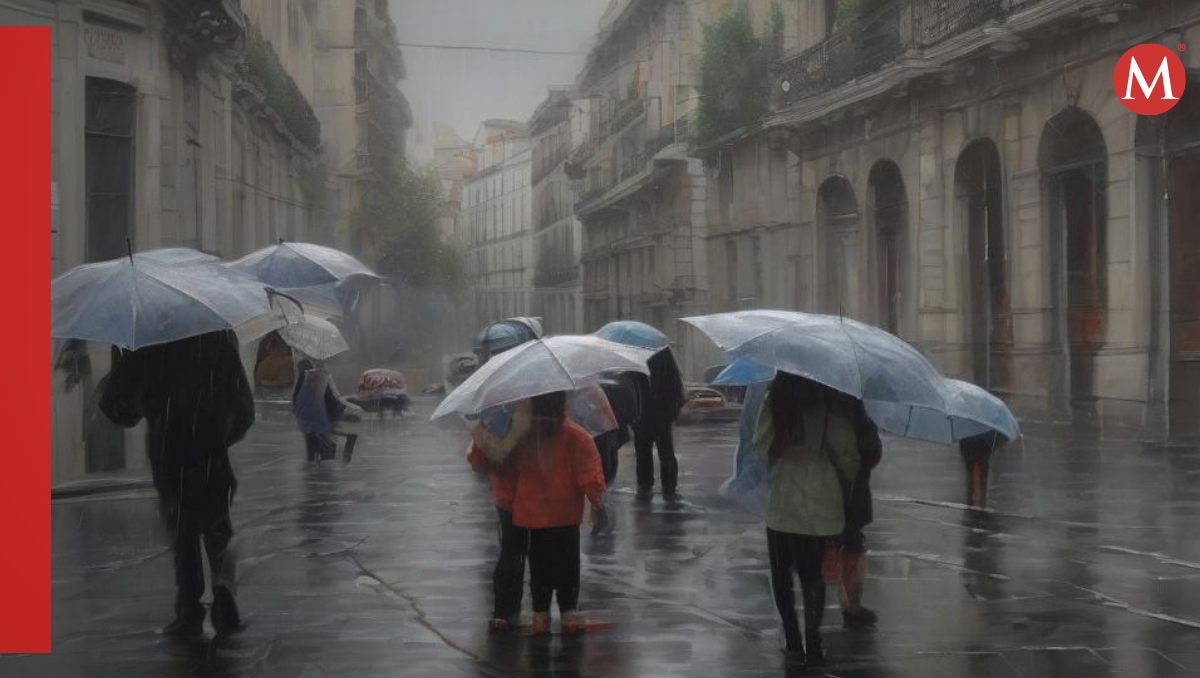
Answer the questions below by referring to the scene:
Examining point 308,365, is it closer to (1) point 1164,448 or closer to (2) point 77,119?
(2) point 77,119

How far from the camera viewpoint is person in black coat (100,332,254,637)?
315 inches

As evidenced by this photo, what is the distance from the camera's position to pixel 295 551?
36.3ft

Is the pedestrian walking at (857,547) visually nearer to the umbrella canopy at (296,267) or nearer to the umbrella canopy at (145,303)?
the umbrella canopy at (145,303)

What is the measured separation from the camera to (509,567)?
7895 millimetres

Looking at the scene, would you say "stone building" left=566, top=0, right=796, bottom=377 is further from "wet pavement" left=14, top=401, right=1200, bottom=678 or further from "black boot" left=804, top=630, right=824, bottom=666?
"black boot" left=804, top=630, right=824, bottom=666

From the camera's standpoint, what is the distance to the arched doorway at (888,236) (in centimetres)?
2795

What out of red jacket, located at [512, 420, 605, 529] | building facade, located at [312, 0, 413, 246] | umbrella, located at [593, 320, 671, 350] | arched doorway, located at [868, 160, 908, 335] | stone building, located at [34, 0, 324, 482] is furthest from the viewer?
building facade, located at [312, 0, 413, 246]

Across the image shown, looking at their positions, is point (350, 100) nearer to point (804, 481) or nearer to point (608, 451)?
point (608, 451)

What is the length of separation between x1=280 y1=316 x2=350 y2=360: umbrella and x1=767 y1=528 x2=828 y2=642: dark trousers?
10.2 meters

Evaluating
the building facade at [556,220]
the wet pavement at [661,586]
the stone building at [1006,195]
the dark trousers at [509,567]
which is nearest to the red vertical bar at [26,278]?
the wet pavement at [661,586]

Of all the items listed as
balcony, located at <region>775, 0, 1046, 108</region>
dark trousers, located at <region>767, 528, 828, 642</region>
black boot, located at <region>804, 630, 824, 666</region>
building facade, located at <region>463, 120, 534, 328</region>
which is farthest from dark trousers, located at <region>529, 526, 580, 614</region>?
building facade, located at <region>463, 120, 534, 328</region>

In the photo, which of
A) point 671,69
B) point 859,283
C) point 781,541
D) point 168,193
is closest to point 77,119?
point 168,193

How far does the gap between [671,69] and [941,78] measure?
62.1ft

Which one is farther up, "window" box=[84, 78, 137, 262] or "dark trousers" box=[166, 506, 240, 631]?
"window" box=[84, 78, 137, 262]
